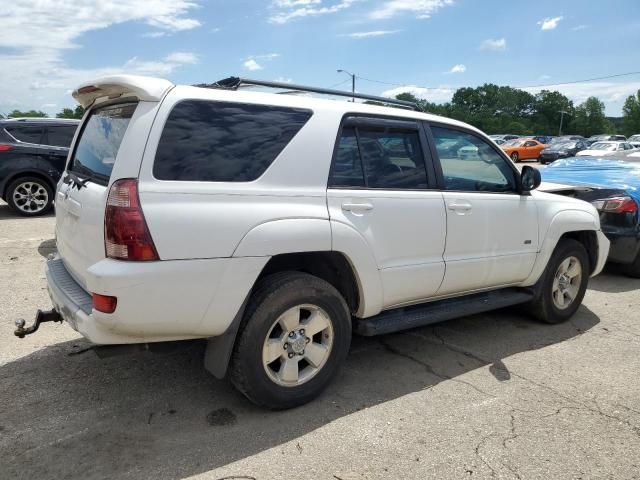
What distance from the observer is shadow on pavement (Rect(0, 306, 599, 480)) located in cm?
267

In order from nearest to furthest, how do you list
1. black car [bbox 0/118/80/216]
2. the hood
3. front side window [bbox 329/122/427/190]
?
front side window [bbox 329/122/427/190], the hood, black car [bbox 0/118/80/216]

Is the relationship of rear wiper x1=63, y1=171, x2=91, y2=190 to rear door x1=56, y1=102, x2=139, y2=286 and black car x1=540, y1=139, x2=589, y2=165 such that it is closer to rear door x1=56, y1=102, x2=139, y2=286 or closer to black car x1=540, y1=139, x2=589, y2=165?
rear door x1=56, y1=102, x2=139, y2=286

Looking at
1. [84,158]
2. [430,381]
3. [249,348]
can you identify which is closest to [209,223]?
[249,348]

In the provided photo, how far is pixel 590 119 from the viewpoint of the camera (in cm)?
10625

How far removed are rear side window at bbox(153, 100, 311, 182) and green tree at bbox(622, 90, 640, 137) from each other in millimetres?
112421

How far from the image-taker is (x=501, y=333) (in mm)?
4605

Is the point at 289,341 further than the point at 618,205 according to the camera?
No

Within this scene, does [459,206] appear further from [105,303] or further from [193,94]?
[105,303]

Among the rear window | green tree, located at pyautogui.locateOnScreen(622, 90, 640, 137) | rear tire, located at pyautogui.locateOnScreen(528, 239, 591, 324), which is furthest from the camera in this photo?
green tree, located at pyautogui.locateOnScreen(622, 90, 640, 137)

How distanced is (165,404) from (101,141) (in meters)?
1.67

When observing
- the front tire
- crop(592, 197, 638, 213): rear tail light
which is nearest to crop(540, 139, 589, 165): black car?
crop(592, 197, 638, 213): rear tail light

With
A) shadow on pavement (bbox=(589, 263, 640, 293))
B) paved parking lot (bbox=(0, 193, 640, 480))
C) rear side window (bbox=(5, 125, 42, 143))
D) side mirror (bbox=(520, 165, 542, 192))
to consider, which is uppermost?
rear side window (bbox=(5, 125, 42, 143))

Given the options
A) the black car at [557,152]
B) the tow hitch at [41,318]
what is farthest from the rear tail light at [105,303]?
the black car at [557,152]

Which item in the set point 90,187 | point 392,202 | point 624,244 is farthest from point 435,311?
point 624,244
